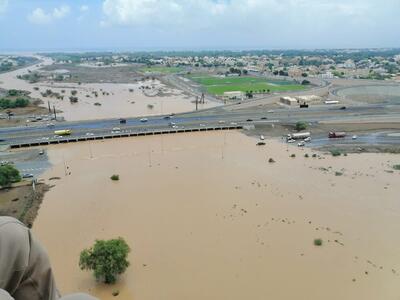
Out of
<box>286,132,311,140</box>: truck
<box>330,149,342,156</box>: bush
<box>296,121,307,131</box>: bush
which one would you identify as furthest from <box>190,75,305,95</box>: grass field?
<box>330,149,342,156</box>: bush

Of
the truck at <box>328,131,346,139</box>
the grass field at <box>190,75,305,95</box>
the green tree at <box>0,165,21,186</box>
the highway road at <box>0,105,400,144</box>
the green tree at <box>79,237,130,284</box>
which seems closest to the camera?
the green tree at <box>79,237,130,284</box>

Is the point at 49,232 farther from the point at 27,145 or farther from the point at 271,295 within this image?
the point at 27,145

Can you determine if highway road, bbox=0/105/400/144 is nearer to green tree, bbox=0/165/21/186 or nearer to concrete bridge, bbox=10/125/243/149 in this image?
concrete bridge, bbox=10/125/243/149

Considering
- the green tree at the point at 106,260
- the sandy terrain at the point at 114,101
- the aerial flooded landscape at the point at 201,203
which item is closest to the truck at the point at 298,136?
the aerial flooded landscape at the point at 201,203

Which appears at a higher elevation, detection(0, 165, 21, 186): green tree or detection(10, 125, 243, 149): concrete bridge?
detection(0, 165, 21, 186): green tree

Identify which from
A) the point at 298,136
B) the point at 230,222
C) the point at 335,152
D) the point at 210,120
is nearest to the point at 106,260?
the point at 230,222

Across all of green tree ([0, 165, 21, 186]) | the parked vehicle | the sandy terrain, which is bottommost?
the sandy terrain

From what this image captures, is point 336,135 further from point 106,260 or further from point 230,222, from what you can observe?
point 106,260

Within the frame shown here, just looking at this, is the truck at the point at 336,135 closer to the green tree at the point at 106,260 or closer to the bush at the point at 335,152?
the bush at the point at 335,152
